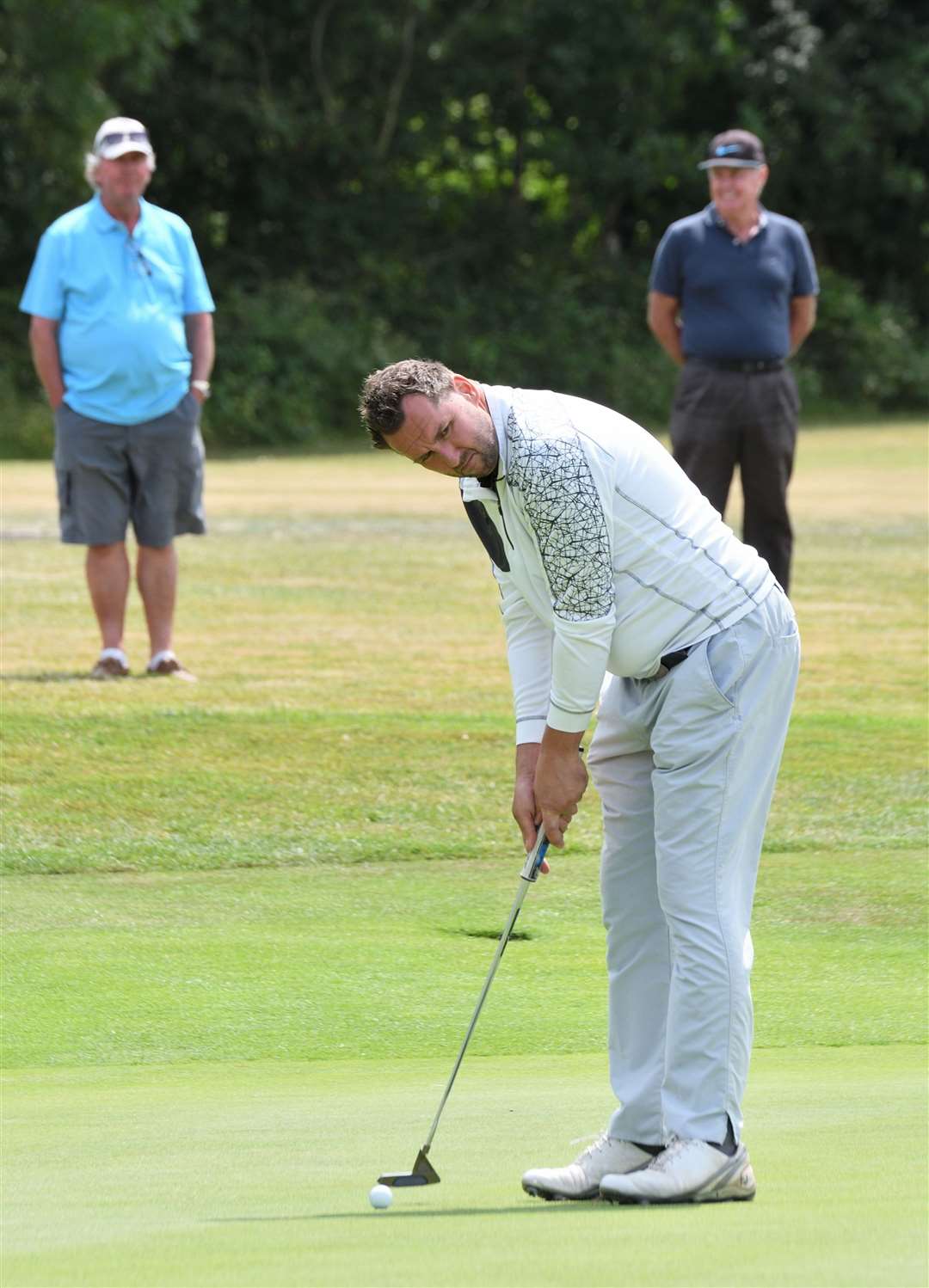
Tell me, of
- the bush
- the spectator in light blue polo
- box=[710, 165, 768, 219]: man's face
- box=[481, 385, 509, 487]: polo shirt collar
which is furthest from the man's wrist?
the bush

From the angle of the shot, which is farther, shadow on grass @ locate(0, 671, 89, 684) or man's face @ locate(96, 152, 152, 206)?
shadow on grass @ locate(0, 671, 89, 684)

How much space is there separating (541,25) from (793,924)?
3578cm

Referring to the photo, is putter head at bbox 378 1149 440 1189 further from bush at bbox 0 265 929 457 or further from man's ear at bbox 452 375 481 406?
bush at bbox 0 265 929 457

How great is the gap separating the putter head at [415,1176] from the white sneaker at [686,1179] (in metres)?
0.34

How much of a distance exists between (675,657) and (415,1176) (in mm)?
1070

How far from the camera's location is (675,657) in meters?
3.88

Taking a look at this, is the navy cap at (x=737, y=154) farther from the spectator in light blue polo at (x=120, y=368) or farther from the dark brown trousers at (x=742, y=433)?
the spectator in light blue polo at (x=120, y=368)

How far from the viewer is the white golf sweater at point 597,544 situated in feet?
12.0

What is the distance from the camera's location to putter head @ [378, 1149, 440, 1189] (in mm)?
3500

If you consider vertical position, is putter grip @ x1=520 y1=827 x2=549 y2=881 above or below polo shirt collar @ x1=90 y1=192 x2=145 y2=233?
below

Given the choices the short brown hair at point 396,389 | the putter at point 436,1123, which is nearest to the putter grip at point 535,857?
the putter at point 436,1123

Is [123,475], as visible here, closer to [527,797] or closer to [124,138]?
[124,138]

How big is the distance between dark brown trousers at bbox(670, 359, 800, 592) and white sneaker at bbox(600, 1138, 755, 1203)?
24.3 ft

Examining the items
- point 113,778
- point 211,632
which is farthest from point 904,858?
point 211,632
